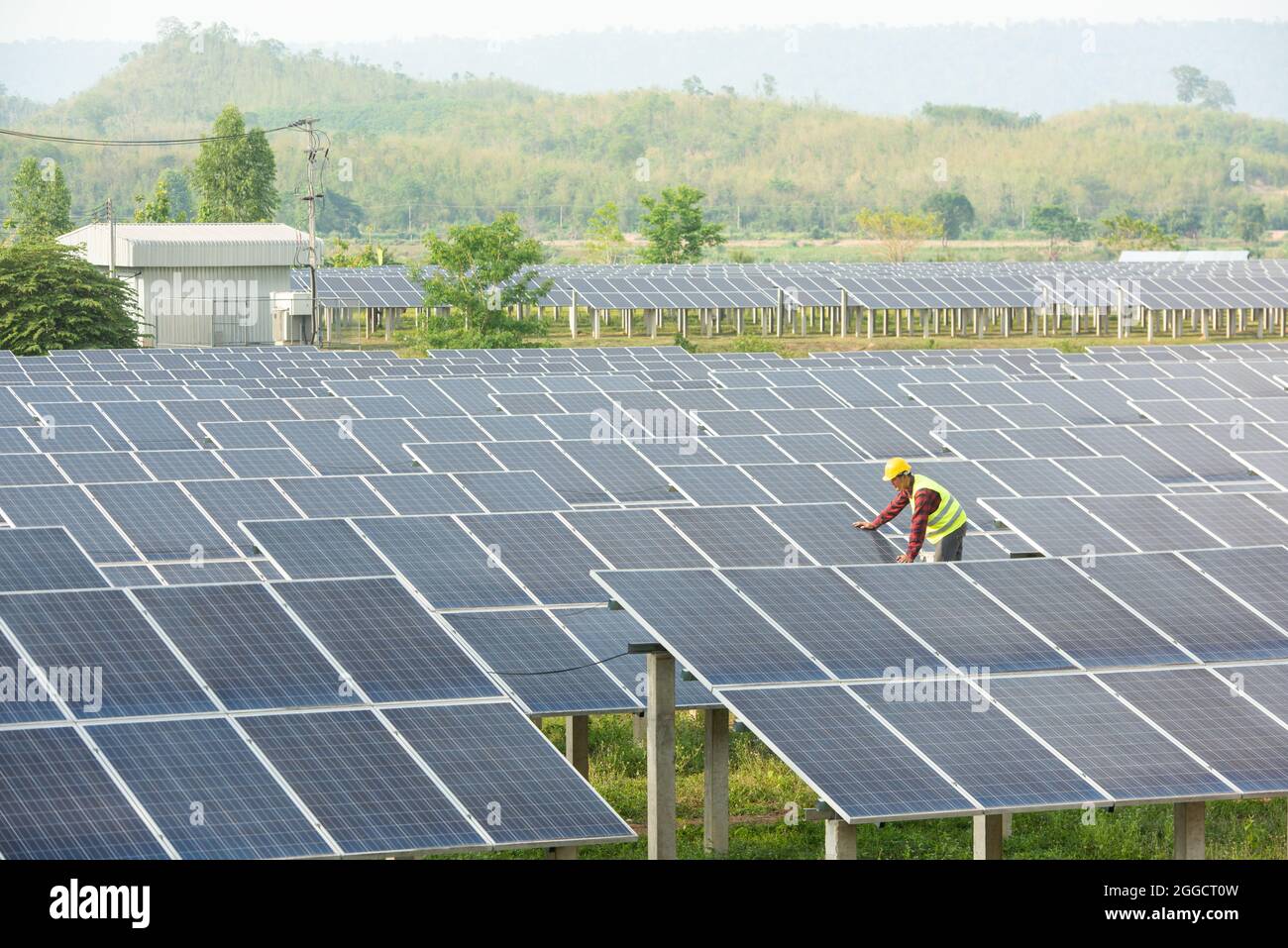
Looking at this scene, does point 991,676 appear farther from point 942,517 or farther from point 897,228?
point 897,228

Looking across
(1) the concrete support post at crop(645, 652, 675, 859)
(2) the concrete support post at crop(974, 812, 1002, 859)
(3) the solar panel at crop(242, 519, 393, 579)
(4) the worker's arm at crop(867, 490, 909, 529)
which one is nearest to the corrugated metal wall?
(3) the solar panel at crop(242, 519, 393, 579)

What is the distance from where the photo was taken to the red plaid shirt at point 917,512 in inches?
725

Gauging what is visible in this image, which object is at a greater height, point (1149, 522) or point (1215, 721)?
point (1215, 721)

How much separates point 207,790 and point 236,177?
5049 inches

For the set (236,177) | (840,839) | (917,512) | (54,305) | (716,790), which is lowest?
(54,305)

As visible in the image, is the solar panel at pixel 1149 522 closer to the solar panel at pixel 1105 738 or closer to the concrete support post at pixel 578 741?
the concrete support post at pixel 578 741

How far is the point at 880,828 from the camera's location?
17.5 meters

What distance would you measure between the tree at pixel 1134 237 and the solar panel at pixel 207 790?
15493cm

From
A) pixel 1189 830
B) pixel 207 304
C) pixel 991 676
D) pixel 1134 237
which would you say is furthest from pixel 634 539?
pixel 1134 237

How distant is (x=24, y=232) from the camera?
11844 cm

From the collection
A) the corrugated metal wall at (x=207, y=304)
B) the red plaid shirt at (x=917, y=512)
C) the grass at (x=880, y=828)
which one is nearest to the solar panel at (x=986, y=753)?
the grass at (x=880, y=828)
